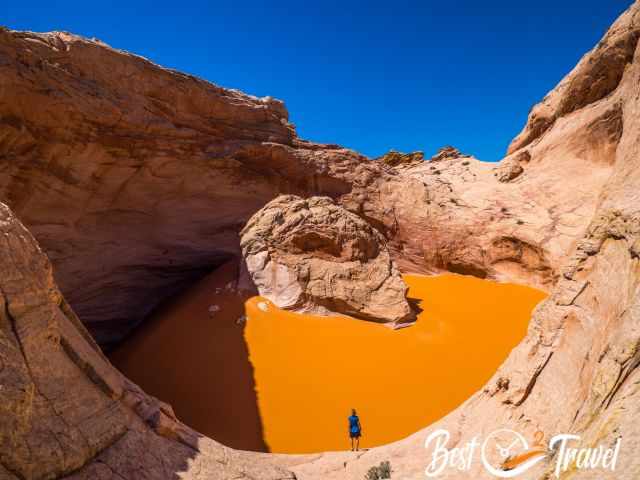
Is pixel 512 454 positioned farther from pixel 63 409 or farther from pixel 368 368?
pixel 368 368

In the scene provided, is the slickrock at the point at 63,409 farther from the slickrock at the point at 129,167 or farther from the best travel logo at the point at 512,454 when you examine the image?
the slickrock at the point at 129,167

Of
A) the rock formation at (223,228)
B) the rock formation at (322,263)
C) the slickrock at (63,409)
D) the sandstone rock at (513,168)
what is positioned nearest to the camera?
the slickrock at (63,409)

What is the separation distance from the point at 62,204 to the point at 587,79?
58.0ft

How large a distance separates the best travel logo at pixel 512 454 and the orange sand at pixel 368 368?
2277 millimetres

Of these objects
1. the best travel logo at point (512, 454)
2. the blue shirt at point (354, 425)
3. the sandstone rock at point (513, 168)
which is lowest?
the best travel logo at point (512, 454)

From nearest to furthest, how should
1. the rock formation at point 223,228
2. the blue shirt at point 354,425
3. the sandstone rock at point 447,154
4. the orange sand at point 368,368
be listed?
1. the rock formation at point 223,228
2. the blue shirt at point 354,425
3. the orange sand at point 368,368
4. the sandstone rock at point 447,154

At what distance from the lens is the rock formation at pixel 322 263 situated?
10695 millimetres

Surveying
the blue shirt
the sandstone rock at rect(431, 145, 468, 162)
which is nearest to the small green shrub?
the blue shirt

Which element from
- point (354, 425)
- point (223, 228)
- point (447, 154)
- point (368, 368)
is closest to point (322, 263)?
point (368, 368)

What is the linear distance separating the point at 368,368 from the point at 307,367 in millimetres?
1434

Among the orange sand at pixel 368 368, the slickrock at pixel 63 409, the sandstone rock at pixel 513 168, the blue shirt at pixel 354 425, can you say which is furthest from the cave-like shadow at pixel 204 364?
the sandstone rock at pixel 513 168

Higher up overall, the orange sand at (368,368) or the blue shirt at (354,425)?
the orange sand at (368,368)

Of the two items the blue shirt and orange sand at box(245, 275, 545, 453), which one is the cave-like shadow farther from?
the blue shirt

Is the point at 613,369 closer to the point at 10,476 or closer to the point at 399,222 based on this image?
the point at 10,476
